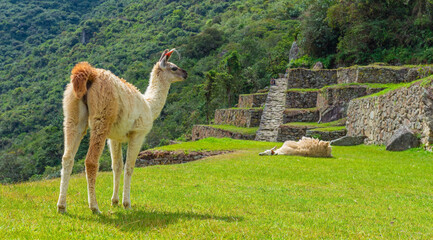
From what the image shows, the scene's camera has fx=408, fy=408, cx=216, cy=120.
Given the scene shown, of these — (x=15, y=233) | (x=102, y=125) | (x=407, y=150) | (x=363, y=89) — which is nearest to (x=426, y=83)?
(x=407, y=150)

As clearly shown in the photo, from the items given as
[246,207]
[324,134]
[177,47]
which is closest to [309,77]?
[324,134]

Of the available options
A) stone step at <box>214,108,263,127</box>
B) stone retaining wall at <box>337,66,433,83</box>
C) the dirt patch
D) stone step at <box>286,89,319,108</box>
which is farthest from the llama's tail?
stone step at <box>214,108,263,127</box>

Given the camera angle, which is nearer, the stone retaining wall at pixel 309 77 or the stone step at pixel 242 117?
the stone retaining wall at pixel 309 77

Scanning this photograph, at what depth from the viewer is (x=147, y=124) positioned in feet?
21.1

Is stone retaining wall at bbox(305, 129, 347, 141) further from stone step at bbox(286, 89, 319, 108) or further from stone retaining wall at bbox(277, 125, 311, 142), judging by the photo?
stone step at bbox(286, 89, 319, 108)

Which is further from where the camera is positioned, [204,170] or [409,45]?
[409,45]

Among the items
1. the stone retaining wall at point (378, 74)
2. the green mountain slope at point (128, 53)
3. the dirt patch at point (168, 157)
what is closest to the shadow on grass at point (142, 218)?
the dirt patch at point (168, 157)

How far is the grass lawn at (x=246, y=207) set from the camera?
448 centimetres

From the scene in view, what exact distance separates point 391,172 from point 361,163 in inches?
78.5

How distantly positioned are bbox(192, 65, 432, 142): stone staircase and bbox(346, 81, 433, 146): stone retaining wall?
1.55 m

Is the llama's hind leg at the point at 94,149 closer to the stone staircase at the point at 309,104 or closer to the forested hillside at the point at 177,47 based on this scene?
the forested hillside at the point at 177,47

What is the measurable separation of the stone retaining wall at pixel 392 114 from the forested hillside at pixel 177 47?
1022 cm

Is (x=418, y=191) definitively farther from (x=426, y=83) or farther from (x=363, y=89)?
Result: (x=363, y=89)

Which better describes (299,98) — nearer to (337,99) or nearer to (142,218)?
(337,99)
